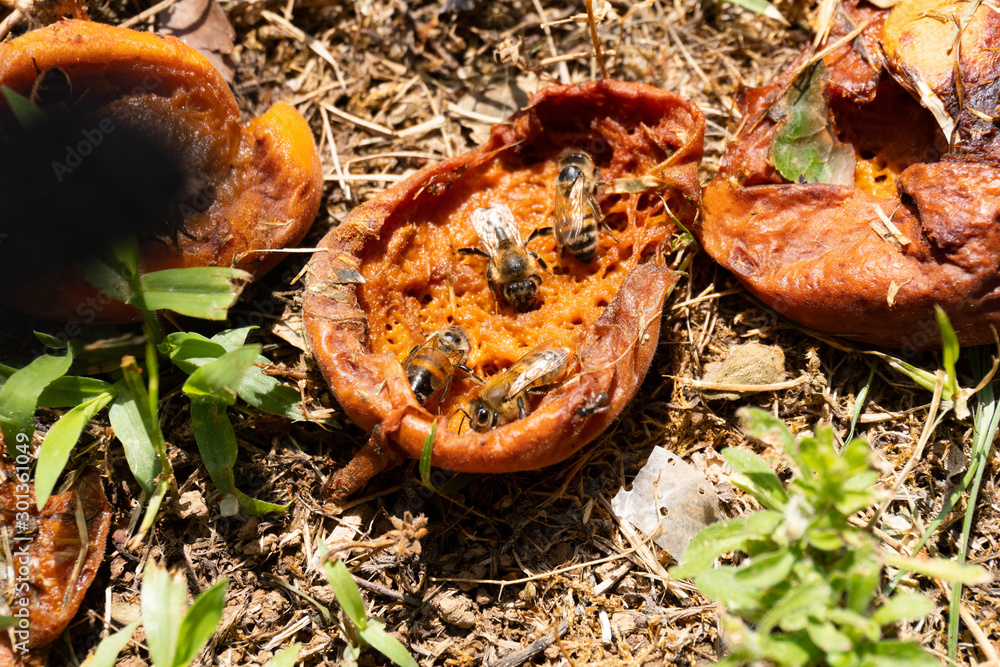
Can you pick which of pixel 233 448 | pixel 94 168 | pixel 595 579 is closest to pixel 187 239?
pixel 94 168

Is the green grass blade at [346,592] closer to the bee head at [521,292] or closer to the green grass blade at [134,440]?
the green grass blade at [134,440]

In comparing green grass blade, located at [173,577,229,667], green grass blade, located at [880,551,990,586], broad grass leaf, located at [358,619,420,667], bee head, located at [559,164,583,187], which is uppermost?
bee head, located at [559,164,583,187]

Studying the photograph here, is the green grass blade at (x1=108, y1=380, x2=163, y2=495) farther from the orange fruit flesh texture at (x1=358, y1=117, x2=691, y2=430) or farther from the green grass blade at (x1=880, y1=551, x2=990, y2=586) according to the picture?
the green grass blade at (x1=880, y1=551, x2=990, y2=586)

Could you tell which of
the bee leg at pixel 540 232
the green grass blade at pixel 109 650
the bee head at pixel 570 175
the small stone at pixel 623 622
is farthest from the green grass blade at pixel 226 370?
the small stone at pixel 623 622

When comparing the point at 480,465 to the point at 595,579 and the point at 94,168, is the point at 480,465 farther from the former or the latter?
the point at 94,168

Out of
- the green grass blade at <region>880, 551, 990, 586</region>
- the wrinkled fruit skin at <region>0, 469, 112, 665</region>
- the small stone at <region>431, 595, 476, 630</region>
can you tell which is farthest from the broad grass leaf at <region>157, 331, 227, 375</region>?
the green grass blade at <region>880, 551, 990, 586</region>

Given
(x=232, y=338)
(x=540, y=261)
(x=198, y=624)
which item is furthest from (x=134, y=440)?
(x=540, y=261)

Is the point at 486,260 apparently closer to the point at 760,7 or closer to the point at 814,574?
the point at 814,574
